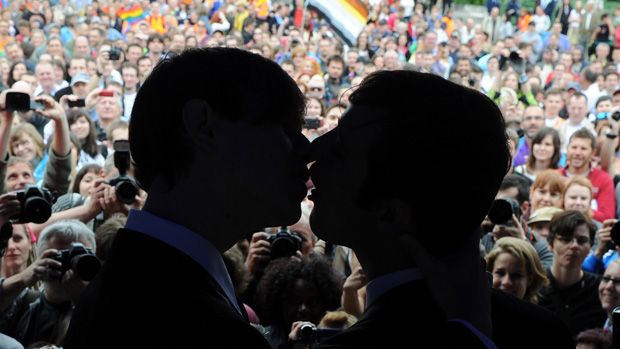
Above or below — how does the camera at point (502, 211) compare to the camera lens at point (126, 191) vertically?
below

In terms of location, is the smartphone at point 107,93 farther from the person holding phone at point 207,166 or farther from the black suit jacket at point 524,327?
the black suit jacket at point 524,327

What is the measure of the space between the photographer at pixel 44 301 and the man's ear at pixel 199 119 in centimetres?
219

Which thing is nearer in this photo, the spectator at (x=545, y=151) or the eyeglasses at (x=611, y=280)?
the eyeglasses at (x=611, y=280)

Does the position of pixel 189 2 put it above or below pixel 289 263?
below

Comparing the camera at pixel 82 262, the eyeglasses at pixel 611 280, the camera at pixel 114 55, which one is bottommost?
the camera at pixel 114 55

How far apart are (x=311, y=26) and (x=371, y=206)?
17.9 m

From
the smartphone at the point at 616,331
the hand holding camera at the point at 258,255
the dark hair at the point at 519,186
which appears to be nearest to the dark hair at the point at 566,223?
the dark hair at the point at 519,186

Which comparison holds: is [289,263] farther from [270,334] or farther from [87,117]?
[87,117]

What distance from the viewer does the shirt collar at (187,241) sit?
143 centimetres

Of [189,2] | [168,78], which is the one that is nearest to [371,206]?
[168,78]

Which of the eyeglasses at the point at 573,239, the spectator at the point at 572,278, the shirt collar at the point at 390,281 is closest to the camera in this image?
the shirt collar at the point at 390,281

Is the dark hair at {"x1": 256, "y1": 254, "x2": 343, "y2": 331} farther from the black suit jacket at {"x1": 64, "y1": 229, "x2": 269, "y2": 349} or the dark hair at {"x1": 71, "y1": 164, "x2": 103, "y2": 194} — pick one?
the black suit jacket at {"x1": 64, "y1": 229, "x2": 269, "y2": 349}

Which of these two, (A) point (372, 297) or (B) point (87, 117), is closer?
(A) point (372, 297)

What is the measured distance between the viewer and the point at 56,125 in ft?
19.7
